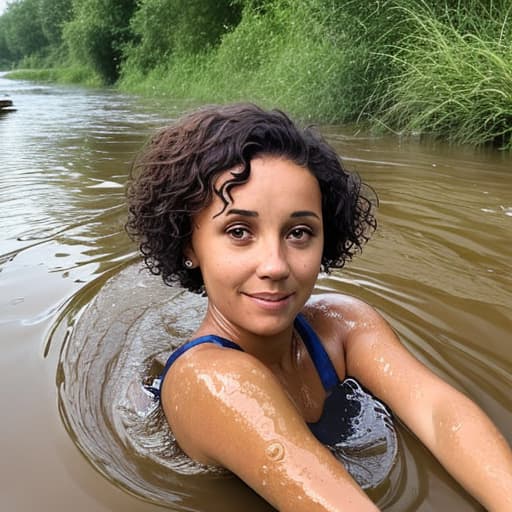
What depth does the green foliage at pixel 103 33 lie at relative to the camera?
993 inches

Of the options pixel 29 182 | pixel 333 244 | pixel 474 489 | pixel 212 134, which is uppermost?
pixel 212 134

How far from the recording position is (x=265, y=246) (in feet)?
4.45

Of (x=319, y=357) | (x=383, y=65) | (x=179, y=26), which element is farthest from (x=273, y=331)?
(x=179, y=26)

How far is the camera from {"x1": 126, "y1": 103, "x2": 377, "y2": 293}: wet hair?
1.47 meters

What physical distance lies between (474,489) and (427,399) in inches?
9.3

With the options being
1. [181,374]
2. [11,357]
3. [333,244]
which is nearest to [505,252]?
[333,244]

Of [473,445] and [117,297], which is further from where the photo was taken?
[117,297]

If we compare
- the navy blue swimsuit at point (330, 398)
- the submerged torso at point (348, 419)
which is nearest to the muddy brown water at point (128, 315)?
the submerged torso at point (348, 419)

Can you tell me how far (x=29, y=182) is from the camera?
4.48 m

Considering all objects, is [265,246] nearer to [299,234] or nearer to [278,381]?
[299,234]

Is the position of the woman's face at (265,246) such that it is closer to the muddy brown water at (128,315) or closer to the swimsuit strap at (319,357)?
the swimsuit strap at (319,357)

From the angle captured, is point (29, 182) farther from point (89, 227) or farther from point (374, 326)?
point (374, 326)

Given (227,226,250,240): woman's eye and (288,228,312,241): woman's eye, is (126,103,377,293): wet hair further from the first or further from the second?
(288,228,312,241): woman's eye

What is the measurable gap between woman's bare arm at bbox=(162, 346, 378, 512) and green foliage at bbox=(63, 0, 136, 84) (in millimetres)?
25524
